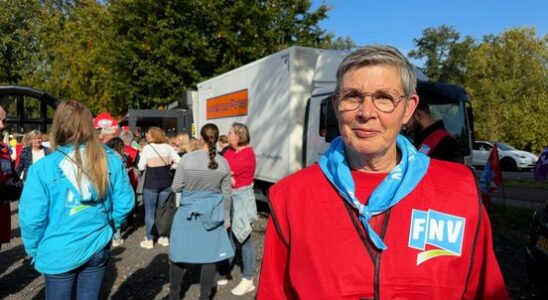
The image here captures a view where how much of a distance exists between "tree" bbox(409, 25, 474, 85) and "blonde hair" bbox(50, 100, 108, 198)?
2076 inches

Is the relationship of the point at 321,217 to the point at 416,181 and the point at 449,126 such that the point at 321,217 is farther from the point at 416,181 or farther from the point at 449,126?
the point at 449,126

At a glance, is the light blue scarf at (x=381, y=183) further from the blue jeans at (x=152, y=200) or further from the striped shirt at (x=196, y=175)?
the blue jeans at (x=152, y=200)

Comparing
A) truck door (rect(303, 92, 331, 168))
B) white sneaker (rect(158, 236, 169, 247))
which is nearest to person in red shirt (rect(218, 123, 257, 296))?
white sneaker (rect(158, 236, 169, 247))

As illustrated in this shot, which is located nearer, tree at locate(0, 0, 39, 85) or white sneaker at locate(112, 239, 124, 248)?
white sneaker at locate(112, 239, 124, 248)

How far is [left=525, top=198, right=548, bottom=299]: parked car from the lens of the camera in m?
3.88

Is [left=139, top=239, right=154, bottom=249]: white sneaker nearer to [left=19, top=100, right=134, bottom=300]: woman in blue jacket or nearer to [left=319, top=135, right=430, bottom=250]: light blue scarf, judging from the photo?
[left=19, top=100, right=134, bottom=300]: woman in blue jacket

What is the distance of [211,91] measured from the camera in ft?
40.4

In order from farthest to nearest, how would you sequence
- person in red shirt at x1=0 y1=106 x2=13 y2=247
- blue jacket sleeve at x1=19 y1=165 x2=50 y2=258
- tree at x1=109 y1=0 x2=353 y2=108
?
1. tree at x1=109 y1=0 x2=353 y2=108
2. person in red shirt at x1=0 y1=106 x2=13 y2=247
3. blue jacket sleeve at x1=19 y1=165 x2=50 y2=258

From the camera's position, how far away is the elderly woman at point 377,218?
1.36 meters

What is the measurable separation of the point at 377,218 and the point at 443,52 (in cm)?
5780

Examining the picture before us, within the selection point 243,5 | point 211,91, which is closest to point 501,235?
point 211,91

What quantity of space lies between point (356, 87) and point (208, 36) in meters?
16.3

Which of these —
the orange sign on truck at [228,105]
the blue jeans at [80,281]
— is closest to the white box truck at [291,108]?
the orange sign on truck at [228,105]

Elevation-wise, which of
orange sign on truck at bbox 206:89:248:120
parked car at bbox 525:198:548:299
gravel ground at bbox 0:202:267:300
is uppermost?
orange sign on truck at bbox 206:89:248:120
